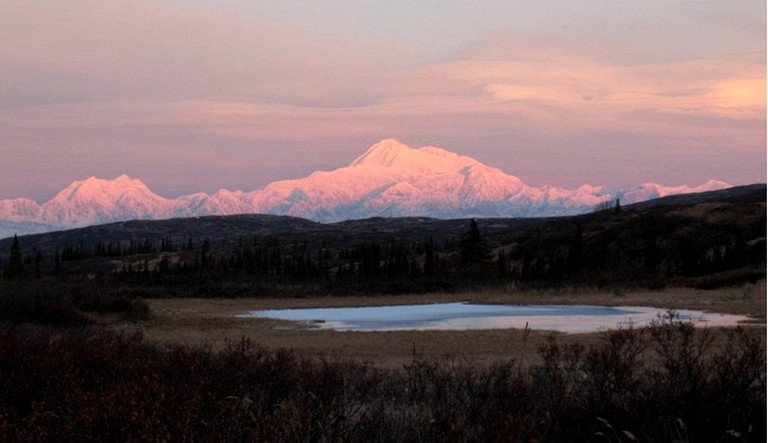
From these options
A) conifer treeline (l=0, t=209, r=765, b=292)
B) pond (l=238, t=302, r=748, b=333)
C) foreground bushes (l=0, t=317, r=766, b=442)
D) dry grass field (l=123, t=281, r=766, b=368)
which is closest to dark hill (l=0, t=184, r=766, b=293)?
conifer treeline (l=0, t=209, r=765, b=292)

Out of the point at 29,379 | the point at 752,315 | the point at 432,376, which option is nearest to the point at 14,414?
the point at 29,379

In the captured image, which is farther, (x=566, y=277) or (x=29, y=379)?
(x=566, y=277)

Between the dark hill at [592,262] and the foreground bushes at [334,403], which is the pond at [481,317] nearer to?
the dark hill at [592,262]

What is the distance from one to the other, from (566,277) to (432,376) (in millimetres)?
65294

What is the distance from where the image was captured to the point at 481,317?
41094 mm

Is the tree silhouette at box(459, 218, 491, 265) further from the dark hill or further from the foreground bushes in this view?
the foreground bushes

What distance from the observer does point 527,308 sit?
1876 inches

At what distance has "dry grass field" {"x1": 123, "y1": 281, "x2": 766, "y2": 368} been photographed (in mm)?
22906

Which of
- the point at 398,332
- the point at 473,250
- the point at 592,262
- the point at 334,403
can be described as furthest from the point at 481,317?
the point at 473,250

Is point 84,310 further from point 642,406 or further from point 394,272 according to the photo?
point 394,272

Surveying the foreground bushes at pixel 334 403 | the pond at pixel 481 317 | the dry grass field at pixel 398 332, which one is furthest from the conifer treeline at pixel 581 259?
the foreground bushes at pixel 334 403

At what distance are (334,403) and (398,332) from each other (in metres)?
23.9

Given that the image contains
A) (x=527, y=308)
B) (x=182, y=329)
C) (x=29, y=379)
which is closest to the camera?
(x=29, y=379)

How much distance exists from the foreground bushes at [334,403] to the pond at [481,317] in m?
21.4
